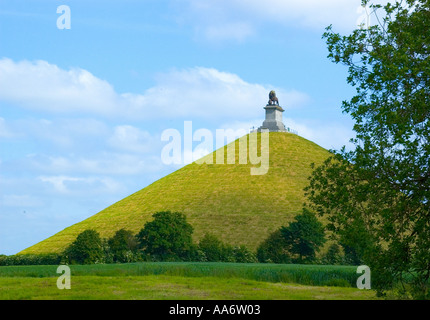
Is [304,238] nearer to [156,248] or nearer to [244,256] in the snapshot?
[244,256]

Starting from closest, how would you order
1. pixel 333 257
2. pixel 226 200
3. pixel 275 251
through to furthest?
pixel 333 257
pixel 275 251
pixel 226 200

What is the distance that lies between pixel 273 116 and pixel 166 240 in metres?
98.3

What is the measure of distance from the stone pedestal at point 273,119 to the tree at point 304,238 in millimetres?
87939

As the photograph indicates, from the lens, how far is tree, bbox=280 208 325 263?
83000mm

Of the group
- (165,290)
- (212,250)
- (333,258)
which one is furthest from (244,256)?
(165,290)

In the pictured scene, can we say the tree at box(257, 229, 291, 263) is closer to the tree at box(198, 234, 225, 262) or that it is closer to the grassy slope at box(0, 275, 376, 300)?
the tree at box(198, 234, 225, 262)

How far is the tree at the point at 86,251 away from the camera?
75.1 metres

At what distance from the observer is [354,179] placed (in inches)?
1108

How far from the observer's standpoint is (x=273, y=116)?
17075cm

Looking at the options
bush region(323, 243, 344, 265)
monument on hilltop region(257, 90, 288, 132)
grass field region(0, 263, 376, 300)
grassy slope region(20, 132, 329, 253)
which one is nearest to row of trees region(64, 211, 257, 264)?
bush region(323, 243, 344, 265)

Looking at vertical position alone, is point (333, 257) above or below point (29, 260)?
below

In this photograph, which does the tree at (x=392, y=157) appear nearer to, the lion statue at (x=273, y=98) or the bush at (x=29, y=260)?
the bush at (x=29, y=260)

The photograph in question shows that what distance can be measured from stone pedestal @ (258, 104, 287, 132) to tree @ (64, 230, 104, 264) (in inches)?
4007
